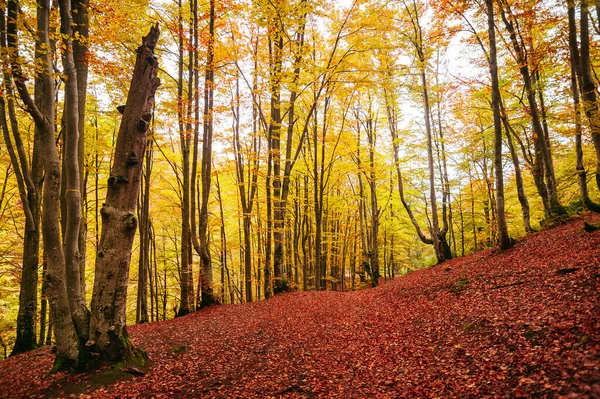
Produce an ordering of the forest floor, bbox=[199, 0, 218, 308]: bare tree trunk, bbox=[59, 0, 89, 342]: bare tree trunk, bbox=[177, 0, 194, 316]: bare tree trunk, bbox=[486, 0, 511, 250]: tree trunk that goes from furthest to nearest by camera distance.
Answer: bbox=[199, 0, 218, 308]: bare tree trunk → bbox=[177, 0, 194, 316]: bare tree trunk → bbox=[486, 0, 511, 250]: tree trunk → bbox=[59, 0, 89, 342]: bare tree trunk → the forest floor

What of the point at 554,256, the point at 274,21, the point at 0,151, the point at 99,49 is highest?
the point at 274,21

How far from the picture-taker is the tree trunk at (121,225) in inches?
202

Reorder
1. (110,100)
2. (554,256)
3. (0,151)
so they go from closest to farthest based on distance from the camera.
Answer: (554,256) → (0,151) → (110,100)

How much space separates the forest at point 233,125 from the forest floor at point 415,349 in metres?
0.96

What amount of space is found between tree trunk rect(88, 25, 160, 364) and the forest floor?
532 mm

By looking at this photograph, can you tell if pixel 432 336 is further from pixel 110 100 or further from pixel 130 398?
pixel 110 100

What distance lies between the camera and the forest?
5.50m

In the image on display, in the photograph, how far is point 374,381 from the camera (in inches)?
191

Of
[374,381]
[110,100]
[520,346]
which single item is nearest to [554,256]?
[520,346]


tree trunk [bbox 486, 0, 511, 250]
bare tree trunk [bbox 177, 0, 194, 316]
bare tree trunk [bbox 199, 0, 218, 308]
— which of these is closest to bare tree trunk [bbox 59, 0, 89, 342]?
bare tree trunk [bbox 177, 0, 194, 316]

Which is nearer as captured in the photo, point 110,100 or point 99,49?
point 99,49

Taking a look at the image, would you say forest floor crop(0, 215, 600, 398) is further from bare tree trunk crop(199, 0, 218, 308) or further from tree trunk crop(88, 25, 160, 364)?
bare tree trunk crop(199, 0, 218, 308)

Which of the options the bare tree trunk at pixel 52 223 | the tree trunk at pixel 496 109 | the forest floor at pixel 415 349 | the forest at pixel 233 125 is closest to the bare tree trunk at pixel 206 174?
the forest at pixel 233 125

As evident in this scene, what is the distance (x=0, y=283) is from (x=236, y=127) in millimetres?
13339
